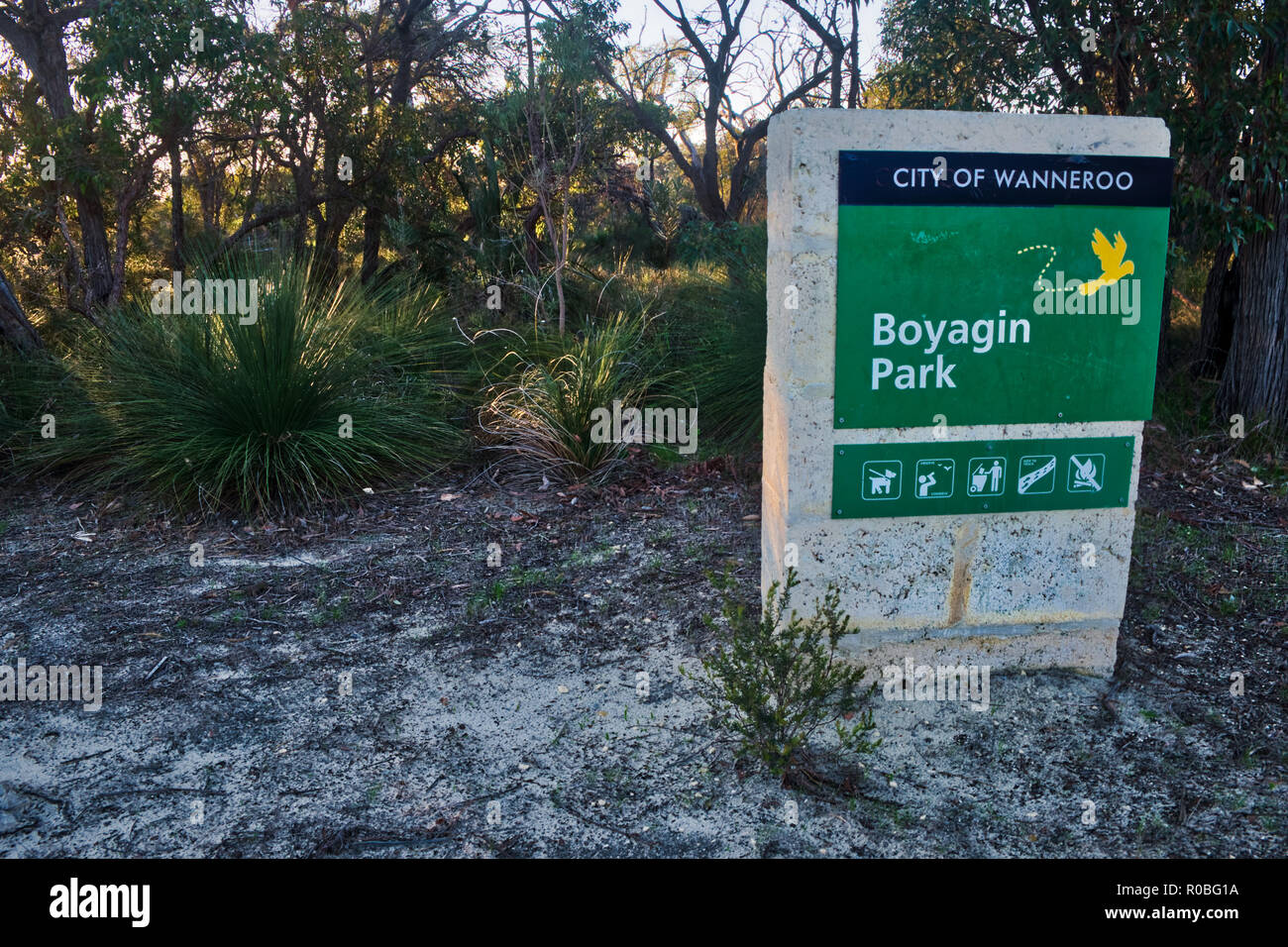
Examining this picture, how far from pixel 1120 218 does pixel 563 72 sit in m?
6.43

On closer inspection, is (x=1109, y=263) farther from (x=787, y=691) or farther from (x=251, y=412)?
(x=251, y=412)

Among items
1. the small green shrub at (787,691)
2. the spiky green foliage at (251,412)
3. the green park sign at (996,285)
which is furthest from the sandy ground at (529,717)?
the green park sign at (996,285)

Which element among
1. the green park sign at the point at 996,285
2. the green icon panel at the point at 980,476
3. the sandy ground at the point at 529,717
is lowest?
the sandy ground at the point at 529,717

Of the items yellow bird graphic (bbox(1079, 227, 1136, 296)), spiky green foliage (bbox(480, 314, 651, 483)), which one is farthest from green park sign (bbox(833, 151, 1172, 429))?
spiky green foliage (bbox(480, 314, 651, 483))

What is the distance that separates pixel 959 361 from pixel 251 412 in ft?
13.1

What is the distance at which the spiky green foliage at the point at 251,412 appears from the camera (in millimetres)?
5516

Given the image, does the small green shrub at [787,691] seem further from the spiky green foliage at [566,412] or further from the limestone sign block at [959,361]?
the spiky green foliage at [566,412]

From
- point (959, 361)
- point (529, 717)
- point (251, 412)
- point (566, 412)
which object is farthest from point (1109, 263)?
point (251, 412)

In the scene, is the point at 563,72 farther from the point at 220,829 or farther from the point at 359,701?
the point at 220,829

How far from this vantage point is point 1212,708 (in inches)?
133

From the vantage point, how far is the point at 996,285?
3273 millimetres

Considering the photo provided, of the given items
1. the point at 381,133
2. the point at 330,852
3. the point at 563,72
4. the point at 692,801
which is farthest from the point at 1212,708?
the point at 381,133

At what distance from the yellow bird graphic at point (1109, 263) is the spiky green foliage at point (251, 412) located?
156 inches

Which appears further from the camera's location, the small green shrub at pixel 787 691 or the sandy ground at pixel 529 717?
the small green shrub at pixel 787 691
